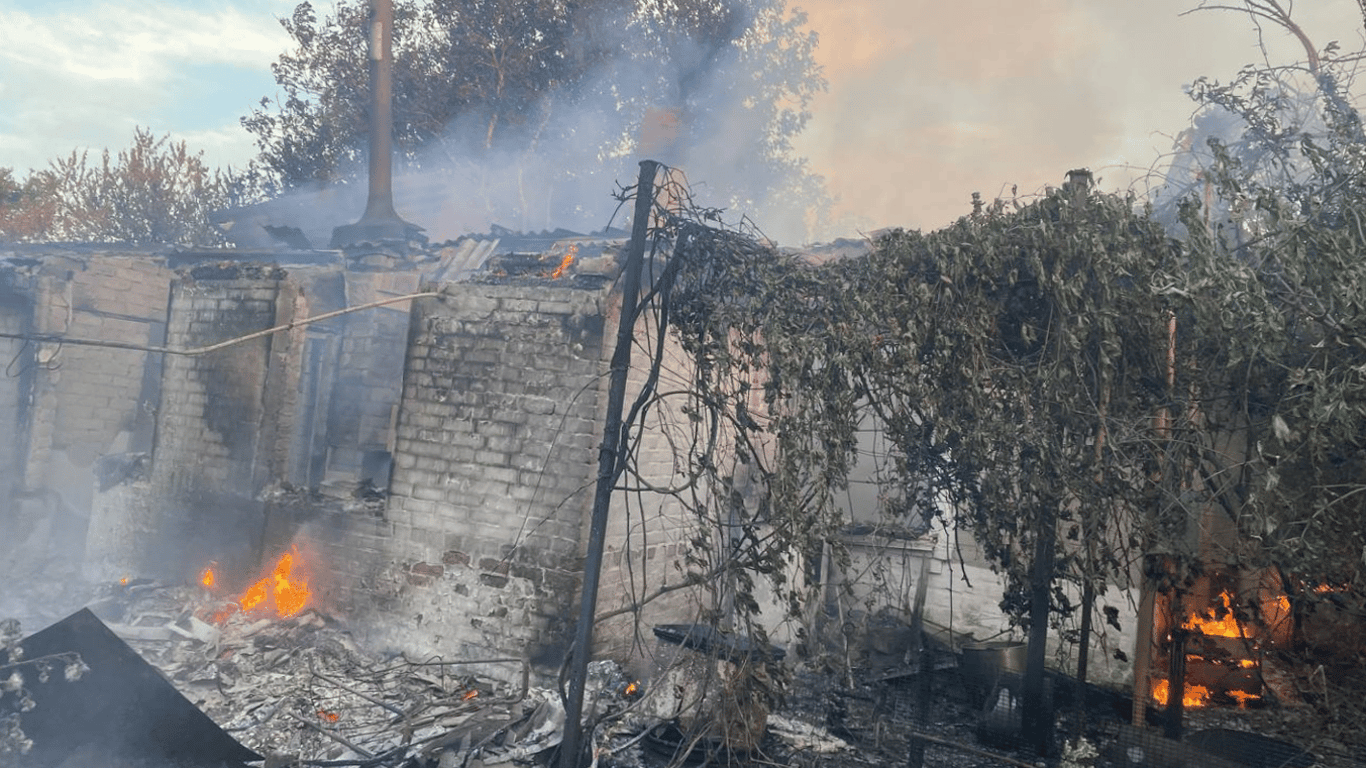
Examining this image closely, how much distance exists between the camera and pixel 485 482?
7.61 m

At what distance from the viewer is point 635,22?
22.4m

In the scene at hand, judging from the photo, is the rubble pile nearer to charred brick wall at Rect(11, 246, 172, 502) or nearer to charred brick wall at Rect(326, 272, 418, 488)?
charred brick wall at Rect(326, 272, 418, 488)

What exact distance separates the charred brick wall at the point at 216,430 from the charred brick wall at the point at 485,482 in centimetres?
184

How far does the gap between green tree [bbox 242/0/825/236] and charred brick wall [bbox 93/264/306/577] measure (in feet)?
42.1

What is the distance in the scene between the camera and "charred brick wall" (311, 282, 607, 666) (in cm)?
723

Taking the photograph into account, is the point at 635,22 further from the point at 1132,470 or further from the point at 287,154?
the point at 1132,470

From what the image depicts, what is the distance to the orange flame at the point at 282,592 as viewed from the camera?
862cm

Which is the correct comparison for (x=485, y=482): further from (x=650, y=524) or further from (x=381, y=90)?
(x=381, y=90)

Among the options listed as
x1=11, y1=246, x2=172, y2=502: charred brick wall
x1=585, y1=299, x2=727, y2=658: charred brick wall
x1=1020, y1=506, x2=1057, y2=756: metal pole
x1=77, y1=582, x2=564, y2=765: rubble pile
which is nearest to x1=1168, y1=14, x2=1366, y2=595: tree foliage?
x1=1020, y1=506, x2=1057, y2=756: metal pole

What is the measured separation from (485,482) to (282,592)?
114 inches

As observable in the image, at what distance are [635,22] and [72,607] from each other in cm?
1835

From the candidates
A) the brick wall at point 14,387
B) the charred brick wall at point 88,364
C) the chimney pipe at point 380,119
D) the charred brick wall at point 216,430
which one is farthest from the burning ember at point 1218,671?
the brick wall at point 14,387

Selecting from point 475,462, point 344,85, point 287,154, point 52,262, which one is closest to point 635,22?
point 344,85

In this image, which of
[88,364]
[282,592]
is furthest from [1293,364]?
[88,364]
